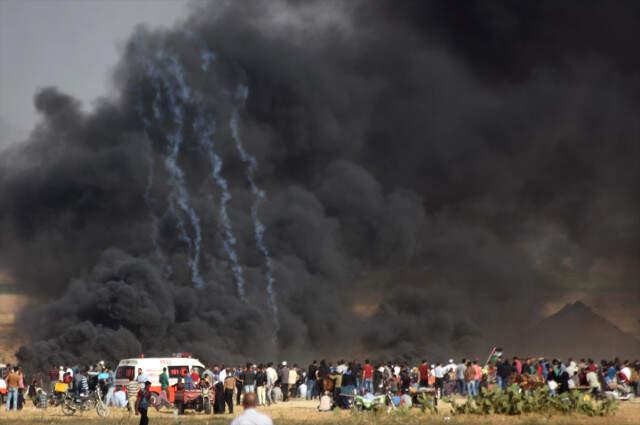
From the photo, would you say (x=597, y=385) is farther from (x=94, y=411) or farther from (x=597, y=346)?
(x=597, y=346)

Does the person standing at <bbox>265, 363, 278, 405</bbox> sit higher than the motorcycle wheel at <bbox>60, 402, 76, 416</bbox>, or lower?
higher

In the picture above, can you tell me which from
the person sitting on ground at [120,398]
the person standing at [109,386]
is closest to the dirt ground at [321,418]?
the person sitting on ground at [120,398]

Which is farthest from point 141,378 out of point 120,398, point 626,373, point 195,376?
point 626,373

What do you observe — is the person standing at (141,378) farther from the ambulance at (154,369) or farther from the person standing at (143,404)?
the person standing at (143,404)

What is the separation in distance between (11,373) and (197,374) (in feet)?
31.0

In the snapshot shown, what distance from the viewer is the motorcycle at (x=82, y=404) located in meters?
46.1

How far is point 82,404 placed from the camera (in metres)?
47.3

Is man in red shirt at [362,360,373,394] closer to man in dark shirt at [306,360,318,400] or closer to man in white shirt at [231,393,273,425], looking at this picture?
man in dark shirt at [306,360,318,400]

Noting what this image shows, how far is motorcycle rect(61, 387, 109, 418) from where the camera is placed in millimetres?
46094

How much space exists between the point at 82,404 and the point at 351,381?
12.7 m

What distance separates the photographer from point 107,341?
9306cm

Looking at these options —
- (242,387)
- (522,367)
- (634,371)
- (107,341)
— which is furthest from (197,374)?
(107,341)

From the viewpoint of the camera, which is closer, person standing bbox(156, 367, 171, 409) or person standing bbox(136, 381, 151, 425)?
person standing bbox(136, 381, 151, 425)

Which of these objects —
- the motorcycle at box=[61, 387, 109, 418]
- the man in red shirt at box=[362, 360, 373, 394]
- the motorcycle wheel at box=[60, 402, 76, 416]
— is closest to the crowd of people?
the man in red shirt at box=[362, 360, 373, 394]
